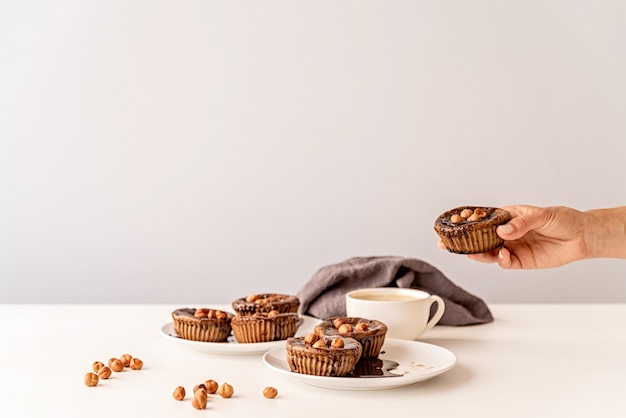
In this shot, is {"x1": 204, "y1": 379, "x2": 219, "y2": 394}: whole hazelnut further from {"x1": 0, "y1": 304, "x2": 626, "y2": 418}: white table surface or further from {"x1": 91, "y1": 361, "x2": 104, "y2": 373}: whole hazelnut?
{"x1": 91, "y1": 361, "x2": 104, "y2": 373}: whole hazelnut

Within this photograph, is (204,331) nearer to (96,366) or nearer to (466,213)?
(96,366)

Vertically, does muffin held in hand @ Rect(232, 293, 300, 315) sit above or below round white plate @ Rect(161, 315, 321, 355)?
above

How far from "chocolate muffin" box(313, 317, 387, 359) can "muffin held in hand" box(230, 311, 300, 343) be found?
118mm

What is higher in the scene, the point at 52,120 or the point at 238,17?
the point at 238,17

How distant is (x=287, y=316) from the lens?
4.99 ft

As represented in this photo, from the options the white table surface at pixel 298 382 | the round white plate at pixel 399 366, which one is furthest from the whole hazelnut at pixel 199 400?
the round white plate at pixel 399 366

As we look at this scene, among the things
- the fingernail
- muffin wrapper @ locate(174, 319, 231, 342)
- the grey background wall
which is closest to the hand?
the fingernail

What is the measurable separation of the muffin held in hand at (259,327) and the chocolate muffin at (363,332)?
0.12 m

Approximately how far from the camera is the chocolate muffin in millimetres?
1331

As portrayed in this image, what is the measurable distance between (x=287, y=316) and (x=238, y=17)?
1986 millimetres

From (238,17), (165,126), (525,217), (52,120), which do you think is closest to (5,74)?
(52,120)

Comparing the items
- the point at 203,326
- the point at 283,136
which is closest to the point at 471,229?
the point at 203,326

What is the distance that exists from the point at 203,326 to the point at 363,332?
1.13 ft

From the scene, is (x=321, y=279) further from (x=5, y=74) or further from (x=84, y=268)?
(x=5, y=74)
